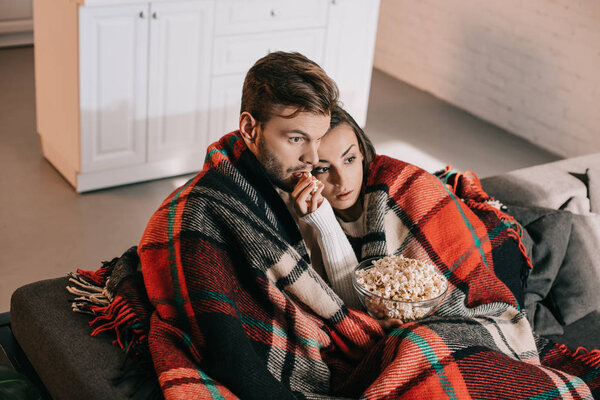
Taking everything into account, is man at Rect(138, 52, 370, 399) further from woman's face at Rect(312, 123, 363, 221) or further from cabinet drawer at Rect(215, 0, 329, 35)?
cabinet drawer at Rect(215, 0, 329, 35)

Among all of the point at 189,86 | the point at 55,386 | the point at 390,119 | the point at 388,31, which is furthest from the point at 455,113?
the point at 55,386

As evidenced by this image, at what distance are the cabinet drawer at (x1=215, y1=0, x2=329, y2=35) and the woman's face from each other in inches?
69.8

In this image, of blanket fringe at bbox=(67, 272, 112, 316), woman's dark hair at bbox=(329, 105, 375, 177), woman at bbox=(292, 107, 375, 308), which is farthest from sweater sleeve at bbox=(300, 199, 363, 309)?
blanket fringe at bbox=(67, 272, 112, 316)

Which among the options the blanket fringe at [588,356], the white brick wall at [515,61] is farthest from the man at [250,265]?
the white brick wall at [515,61]

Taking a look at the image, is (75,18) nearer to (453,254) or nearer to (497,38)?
(453,254)

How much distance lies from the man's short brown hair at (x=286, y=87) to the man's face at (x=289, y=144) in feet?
0.06

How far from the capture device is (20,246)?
2.96 meters

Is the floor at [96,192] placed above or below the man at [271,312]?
below

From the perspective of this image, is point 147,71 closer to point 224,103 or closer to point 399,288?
point 224,103

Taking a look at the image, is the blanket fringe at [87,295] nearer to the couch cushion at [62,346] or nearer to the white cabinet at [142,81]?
the couch cushion at [62,346]

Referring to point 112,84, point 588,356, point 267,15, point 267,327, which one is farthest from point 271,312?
point 267,15

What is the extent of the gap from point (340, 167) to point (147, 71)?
172cm

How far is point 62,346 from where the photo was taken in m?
1.52

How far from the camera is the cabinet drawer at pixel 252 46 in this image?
3.51m
